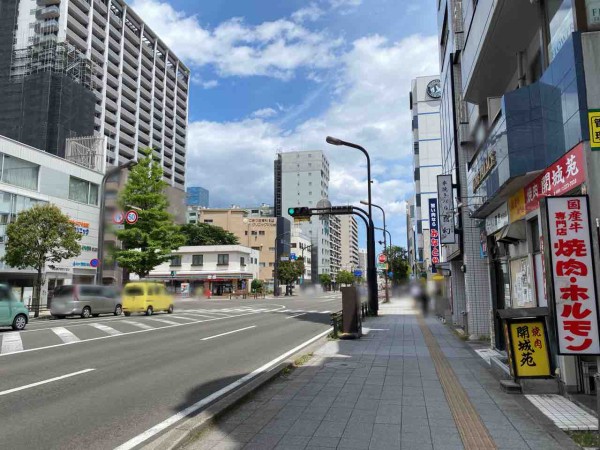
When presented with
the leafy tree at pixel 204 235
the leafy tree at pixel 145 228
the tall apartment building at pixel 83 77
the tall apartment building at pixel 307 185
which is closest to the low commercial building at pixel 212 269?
the leafy tree at pixel 204 235

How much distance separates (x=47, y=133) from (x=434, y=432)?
72.3 metres

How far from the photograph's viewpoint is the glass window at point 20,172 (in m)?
28.7

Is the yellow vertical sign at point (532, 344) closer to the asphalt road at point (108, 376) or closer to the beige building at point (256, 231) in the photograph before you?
the asphalt road at point (108, 376)

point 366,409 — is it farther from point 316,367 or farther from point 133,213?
point 133,213

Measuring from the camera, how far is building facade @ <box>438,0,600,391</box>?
607cm

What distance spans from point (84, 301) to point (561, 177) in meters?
23.2

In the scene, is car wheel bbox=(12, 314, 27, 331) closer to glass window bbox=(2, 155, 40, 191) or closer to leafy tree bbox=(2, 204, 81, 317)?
leafy tree bbox=(2, 204, 81, 317)

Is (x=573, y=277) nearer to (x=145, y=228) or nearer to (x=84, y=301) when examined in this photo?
(x=84, y=301)

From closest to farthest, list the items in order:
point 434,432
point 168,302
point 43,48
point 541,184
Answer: point 434,432
point 541,184
point 168,302
point 43,48

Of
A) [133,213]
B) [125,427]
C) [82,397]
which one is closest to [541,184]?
[125,427]

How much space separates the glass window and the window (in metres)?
3.46

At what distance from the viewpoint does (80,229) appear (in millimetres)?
34594

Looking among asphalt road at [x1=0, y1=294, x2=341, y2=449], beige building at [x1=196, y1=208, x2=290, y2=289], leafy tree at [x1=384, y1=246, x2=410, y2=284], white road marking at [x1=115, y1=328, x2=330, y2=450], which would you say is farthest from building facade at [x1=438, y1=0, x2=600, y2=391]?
beige building at [x1=196, y1=208, x2=290, y2=289]

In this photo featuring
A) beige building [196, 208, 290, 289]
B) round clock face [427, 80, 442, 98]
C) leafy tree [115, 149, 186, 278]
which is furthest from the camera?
beige building [196, 208, 290, 289]
